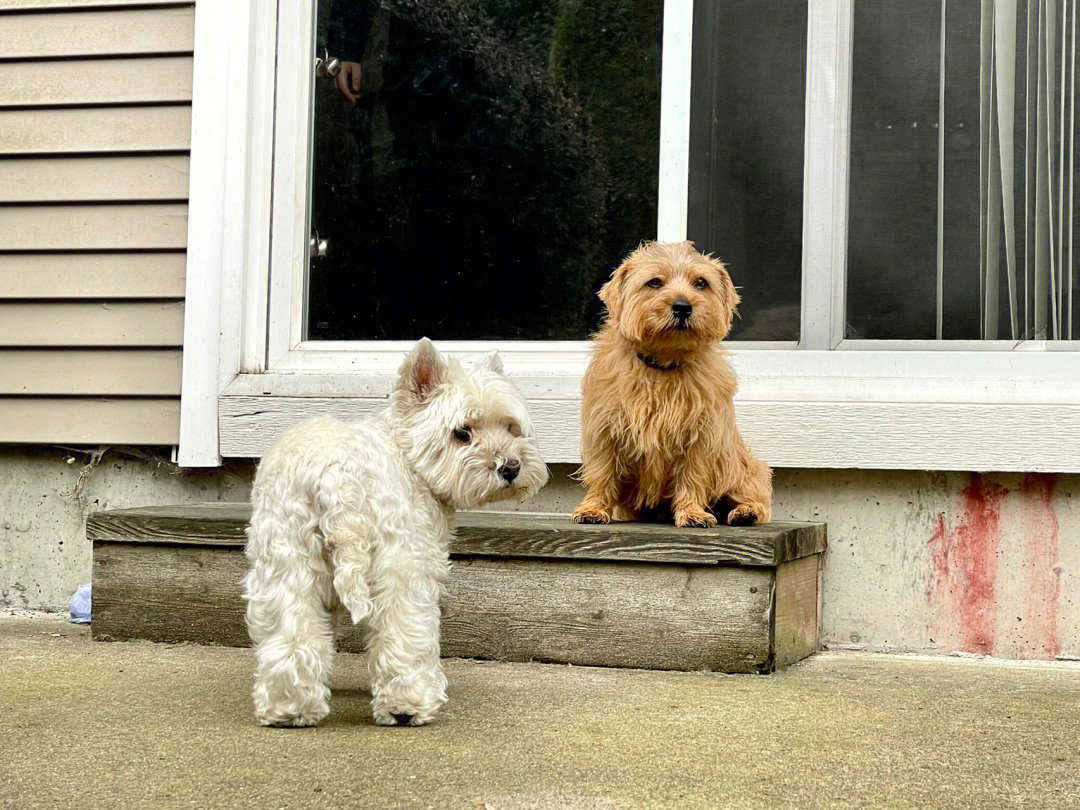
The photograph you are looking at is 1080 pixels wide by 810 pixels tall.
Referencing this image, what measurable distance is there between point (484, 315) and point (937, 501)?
1740 mm

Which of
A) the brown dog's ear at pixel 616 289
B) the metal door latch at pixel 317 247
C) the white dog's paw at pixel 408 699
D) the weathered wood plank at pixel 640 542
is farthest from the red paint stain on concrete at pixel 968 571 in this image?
the metal door latch at pixel 317 247

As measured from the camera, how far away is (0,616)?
4.55 meters

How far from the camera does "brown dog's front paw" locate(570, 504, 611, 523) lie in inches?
142

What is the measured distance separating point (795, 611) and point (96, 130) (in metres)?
3.16

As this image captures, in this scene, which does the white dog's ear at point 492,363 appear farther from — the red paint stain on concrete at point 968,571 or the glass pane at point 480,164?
the red paint stain on concrete at point 968,571

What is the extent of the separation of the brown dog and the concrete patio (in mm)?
577

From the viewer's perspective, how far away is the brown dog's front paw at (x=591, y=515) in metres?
3.60

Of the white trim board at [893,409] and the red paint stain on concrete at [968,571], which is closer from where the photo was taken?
the white trim board at [893,409]

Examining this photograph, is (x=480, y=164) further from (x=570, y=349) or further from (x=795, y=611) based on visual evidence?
(x=795, y=611)

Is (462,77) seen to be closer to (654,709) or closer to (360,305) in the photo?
(360,305)

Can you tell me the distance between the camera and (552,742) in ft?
8.09

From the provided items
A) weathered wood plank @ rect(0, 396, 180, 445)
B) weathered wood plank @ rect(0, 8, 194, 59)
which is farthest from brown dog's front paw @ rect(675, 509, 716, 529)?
weathered wood plank @ rect(0, 8, 194, 59)

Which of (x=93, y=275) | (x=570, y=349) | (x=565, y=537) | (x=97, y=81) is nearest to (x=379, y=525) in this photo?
(x=565, y=537)

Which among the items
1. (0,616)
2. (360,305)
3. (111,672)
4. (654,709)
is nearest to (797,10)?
(360,305)
